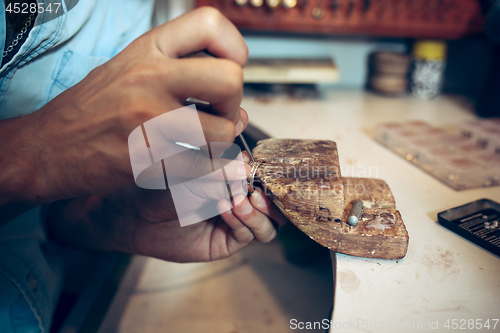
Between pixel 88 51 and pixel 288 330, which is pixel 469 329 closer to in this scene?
pixel 288 330

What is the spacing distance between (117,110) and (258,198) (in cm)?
29

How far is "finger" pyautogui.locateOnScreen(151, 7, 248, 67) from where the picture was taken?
0.37 m

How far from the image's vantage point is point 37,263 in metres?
0.67

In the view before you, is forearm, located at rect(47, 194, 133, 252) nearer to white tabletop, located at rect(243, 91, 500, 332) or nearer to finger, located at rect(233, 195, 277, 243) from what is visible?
finger, located at rect(233, 195, 277, 243)

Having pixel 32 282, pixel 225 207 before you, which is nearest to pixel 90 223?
pixel 32 282

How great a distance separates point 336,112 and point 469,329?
91cm

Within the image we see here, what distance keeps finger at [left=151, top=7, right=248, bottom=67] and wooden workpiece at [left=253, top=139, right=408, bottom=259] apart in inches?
9.1

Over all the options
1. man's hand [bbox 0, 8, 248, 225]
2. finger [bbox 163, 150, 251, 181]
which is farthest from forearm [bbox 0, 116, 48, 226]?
finger [bbox 163, 150, 251, 181]

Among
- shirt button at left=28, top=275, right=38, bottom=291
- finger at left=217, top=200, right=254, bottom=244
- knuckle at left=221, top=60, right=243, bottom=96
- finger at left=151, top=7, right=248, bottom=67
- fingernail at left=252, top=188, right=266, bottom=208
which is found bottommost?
shirt button at left=28, top=275, right=38, bottom=291

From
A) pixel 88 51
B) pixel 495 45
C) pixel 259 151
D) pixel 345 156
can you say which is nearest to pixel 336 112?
pixel 345 156

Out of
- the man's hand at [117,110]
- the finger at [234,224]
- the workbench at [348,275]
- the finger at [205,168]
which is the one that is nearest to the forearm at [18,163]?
the man's hand at [117,110]

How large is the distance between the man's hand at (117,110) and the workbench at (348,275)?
1.08 ft

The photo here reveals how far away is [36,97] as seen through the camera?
682 millimetres

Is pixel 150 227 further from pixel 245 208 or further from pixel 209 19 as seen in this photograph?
pixel 209 19
